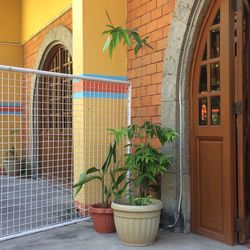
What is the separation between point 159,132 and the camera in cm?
388

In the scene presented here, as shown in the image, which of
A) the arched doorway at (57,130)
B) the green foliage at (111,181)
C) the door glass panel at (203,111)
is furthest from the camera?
the arched doorway at (57,130)

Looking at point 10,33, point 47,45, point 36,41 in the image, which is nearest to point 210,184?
point 47,45

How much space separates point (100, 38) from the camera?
4.93 metres

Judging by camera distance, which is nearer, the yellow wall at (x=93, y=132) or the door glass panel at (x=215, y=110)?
the door glass panel at (x=215, y=110)

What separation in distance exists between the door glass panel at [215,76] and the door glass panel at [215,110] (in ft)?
0.33

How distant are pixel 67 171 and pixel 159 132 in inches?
65.2

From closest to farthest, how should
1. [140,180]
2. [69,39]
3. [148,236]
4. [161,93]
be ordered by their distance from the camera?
[148,236] → [140,180] → [161,93] → [69,39]

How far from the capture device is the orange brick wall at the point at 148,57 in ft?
14.6

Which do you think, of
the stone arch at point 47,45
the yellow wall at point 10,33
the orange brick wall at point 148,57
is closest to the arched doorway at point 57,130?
the stone arch at point 47,45

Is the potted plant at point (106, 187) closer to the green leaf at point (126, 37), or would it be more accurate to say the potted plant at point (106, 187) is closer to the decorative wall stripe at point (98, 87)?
the decorative wall stripe at point (98, 87)

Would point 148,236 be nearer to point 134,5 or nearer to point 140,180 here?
point 140,180

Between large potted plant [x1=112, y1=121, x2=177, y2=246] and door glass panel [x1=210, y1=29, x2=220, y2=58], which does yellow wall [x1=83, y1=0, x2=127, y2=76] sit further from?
door glass panel [x1=210, y1=29, x2=220, y2=58]

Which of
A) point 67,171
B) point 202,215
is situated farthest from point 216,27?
point 67,171

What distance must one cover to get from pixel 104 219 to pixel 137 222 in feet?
1.94
